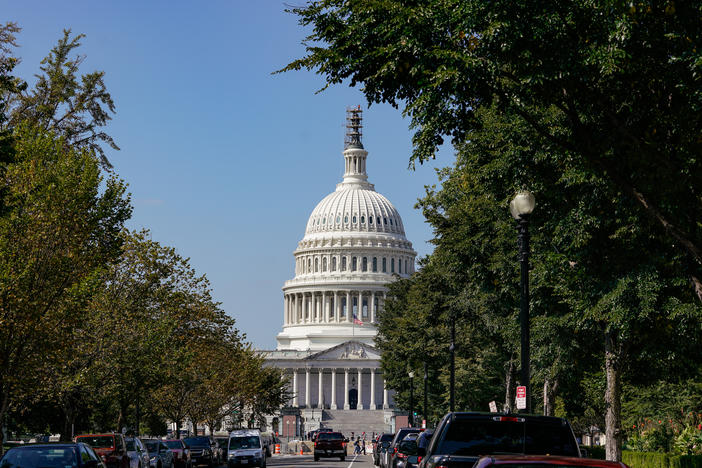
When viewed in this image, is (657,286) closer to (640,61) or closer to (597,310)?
(597,310)

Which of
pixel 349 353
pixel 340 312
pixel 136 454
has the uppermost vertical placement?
pixel 340 312

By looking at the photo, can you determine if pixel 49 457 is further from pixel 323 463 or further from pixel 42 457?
pixel 323 463

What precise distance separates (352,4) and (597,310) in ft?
37.9

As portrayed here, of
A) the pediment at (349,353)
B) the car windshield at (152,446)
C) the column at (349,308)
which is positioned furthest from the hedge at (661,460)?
the column at (349,308)

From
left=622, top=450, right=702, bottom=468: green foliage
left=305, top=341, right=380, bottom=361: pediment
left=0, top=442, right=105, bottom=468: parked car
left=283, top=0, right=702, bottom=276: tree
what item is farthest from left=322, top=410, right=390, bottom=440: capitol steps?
left=283, top=0, right=702, bottom=276: tree

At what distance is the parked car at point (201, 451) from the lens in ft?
159

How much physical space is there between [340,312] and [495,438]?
180836 millimetres

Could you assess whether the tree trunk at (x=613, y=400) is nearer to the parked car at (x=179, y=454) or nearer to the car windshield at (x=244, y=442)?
the car windshield at (x=244, y=442)

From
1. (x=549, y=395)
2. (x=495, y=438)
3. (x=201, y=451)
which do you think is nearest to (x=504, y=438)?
(x=495, y=438)

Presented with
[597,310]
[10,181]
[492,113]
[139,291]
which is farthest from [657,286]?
[139,291]

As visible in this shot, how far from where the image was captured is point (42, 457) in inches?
792

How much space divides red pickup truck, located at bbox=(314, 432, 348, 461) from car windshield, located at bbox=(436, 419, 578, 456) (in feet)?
165

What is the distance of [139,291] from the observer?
48.6 metres

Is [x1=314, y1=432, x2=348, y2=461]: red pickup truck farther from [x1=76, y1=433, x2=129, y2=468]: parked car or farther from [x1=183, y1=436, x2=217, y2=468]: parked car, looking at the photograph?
[x1=76, y1=433, x2=129, y2=468]: parked car
